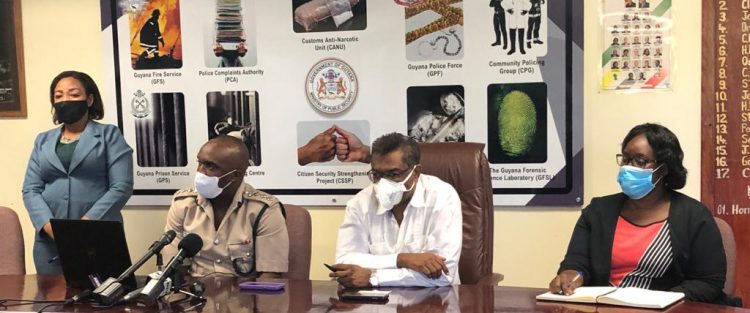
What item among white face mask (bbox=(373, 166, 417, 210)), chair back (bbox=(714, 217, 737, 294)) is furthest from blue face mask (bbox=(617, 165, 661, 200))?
white face mask (bbox=(373, 166, 417, 210))

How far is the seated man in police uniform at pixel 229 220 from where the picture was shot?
2.51 meters

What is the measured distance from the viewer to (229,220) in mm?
2586

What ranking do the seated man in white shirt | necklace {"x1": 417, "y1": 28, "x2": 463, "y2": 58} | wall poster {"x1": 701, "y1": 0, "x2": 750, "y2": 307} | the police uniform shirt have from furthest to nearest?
necklace {"x1": 417, "y1": 28, "x2": 463, "y2": 58} < wall poster {"x1": 701, "y1": 0, "x2": 750, "y2": 307} < the police uniform shirt < the seated man in white shirt

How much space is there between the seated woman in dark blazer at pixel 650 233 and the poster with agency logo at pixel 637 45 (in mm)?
784

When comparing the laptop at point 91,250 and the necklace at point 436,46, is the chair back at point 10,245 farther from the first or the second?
the necklace at point 436,46

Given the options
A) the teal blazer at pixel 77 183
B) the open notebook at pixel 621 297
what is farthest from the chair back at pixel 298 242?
the open notebook at pixel 621 297

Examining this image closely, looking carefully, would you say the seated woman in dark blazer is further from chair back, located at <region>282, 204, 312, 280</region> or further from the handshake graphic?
the handshake graphic

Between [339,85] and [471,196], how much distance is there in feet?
3.11

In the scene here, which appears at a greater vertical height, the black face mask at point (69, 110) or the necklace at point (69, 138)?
the black face mask at point (69, 110)

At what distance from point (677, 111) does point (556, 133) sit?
0.52 meters

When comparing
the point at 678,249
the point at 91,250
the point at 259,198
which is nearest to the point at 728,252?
the point at 678,249

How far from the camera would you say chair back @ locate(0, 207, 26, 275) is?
108 inches

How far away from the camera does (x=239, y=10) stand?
3.38m

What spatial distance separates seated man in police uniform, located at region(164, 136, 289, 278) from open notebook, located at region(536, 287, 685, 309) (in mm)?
1028
